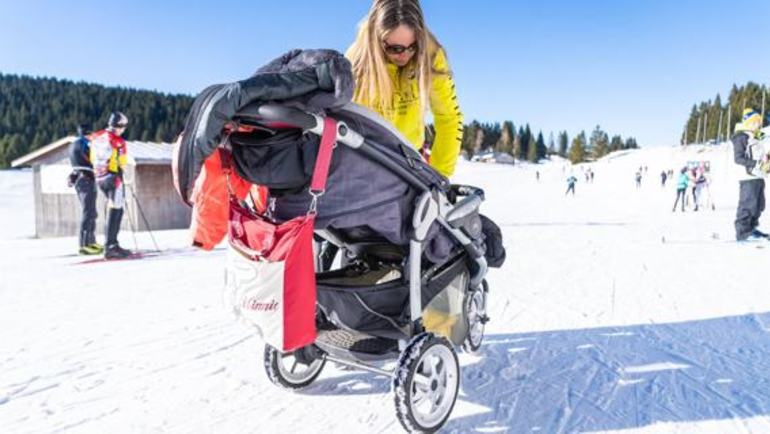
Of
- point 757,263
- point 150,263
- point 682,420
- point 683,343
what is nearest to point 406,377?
point 682,420

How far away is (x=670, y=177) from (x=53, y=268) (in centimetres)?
5143

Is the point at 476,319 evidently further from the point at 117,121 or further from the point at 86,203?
the point at 86,203

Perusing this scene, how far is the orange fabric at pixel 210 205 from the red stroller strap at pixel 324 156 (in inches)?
14.2

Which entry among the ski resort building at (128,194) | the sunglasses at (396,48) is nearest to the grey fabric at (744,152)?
the sunglasses at (396,48)

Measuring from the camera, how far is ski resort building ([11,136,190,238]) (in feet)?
54.7

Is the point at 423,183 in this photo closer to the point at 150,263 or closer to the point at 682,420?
the point at 682,420

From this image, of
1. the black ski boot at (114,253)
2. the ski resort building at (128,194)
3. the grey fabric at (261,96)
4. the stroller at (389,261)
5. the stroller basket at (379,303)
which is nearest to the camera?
the grey fabric at (261,96)

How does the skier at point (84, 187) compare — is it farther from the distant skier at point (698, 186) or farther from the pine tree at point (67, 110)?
the pine tree at point (67, 110)

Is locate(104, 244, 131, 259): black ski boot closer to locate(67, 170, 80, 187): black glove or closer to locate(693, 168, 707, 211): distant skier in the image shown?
locate(67, 170, 80, 187): black glove

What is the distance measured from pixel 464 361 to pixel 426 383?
908mm

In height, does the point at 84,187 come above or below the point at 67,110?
below

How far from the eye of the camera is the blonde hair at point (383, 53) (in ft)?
8.20

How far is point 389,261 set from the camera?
9.43 ft

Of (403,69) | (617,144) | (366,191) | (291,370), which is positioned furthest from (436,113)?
(617,144)
